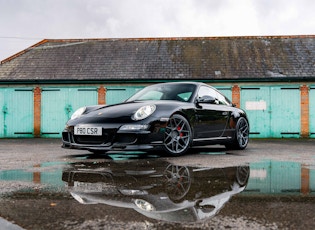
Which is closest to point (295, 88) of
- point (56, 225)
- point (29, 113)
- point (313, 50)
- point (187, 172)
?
point (313, 50)

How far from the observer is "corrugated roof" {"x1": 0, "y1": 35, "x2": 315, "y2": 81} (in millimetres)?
17359

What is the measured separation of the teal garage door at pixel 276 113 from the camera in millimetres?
16844

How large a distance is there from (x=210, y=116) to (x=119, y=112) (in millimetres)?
1946

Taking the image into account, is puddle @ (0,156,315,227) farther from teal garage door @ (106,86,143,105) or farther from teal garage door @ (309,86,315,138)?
teal garage door @ (309,86,315,138)

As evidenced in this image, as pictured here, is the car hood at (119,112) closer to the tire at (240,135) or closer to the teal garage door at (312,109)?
the tire at (240,135)

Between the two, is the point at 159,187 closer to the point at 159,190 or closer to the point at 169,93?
the point at 159,190

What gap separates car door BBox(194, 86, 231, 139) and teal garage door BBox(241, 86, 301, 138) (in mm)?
9595

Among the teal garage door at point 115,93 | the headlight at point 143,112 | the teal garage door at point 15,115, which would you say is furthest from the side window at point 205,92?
the teal garage door at point 15,115

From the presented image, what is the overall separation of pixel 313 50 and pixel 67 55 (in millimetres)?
12525

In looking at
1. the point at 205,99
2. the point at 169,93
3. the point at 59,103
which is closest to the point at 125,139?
the point at 169,93

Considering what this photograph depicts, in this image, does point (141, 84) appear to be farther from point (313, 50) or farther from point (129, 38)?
point (313, 50)

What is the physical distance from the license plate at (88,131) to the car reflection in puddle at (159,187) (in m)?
0.84

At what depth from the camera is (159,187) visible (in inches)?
131

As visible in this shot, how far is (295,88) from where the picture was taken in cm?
1688
